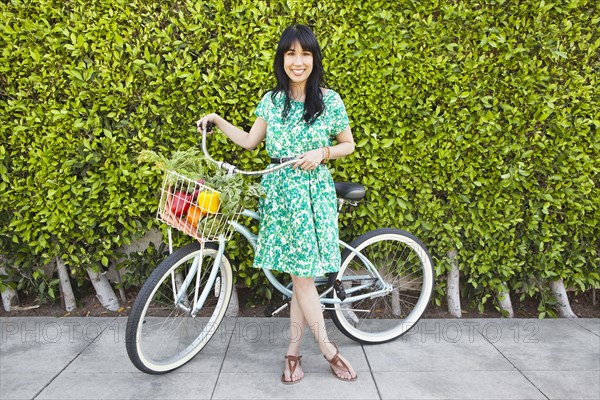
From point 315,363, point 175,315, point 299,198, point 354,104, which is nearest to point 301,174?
point 299,198

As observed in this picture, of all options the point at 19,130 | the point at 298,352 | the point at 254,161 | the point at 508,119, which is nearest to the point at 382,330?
the point at 298,352

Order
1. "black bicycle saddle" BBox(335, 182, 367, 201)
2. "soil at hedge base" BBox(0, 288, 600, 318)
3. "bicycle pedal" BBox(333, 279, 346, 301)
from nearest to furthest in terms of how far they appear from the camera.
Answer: "black bicycle saddle" BBox(335, 182, 367, 201) → "bicycle pedal" BBox(333, 279, 346, 301) → "soil at hedge base" BBox(0, 288, 600, 318)

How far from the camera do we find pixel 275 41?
323 centimetres

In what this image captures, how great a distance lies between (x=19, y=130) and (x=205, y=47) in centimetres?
144

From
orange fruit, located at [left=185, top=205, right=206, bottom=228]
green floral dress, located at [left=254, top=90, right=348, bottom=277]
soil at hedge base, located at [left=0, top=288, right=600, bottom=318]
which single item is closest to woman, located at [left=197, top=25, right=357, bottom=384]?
green floral dress, located at [left=254, top=90, right=348, bottom=277]

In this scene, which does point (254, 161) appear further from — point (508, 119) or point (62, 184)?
point (508, 119)

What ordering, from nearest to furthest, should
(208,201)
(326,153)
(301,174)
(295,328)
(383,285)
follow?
(208,201) < (326,153) < (301,174) < (295,328) < (383,285)

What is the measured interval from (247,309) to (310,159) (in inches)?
70.5

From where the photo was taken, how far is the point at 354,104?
330 centimetres

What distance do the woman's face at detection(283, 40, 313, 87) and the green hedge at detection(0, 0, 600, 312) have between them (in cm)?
75

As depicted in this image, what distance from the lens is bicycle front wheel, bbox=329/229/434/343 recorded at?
3154 millimetres

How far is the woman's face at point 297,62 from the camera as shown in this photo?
8.10 ft

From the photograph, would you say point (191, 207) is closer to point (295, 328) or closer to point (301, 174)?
point (301, 174)

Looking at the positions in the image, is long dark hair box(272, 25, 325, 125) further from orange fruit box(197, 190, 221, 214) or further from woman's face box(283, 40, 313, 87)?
orange fruit box(197, 190, 221, 214)
